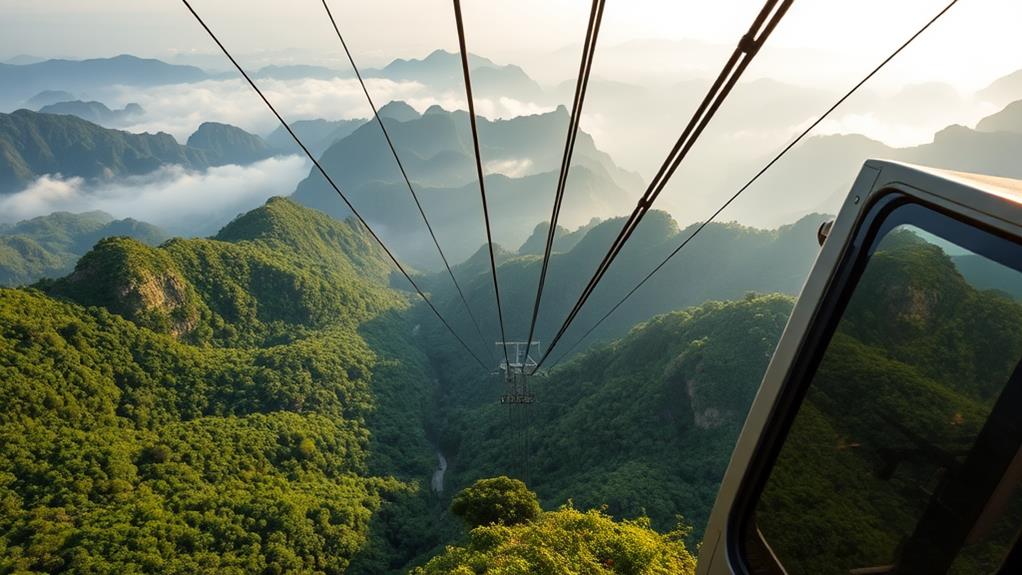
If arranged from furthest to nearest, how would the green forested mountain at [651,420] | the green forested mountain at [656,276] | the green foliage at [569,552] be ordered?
1. the green forested mountain at [656,276]
2. the green forested mountain at [651,420]
3. the green foliage at [569,552]

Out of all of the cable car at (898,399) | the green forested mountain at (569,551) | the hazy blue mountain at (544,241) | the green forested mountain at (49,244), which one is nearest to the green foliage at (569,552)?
the green forested mountain at (569,551)

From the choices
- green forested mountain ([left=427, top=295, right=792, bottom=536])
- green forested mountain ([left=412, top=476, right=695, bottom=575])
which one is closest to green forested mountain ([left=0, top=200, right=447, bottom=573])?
green forested mountain ([left=427, top=295, right=792, bottom=536])

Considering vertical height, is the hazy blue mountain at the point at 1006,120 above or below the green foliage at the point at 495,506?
above

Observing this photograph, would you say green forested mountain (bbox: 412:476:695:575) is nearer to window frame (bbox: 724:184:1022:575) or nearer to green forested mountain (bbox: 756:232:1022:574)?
window frame (bbox: 724:184:1022:575)

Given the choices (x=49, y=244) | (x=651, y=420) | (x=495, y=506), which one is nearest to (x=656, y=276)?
(x=651, y=420)

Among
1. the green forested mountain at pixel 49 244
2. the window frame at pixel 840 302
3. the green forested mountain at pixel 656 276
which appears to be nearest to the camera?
the window frame at pixel 840 302

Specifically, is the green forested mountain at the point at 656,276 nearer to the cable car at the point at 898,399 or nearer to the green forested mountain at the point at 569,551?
the green forested mountain at the point at 569,551
